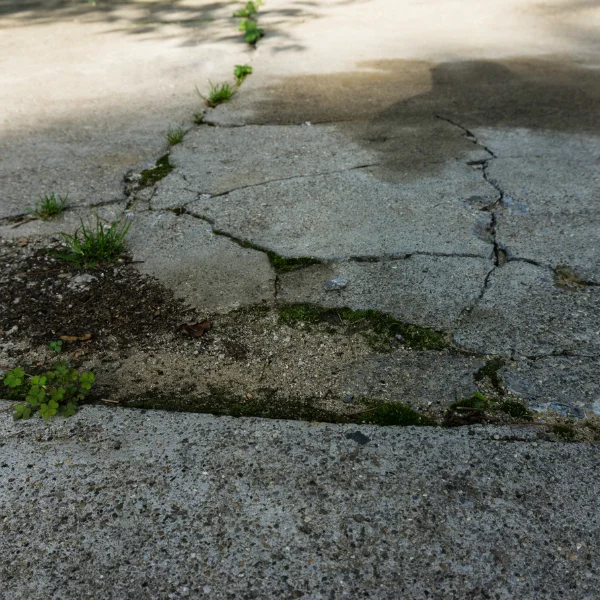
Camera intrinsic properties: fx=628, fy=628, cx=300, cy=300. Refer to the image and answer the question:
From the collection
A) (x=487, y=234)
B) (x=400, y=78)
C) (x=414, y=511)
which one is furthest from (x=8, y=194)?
(x=400, y=78)

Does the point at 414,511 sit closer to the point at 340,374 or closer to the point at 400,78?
the point at 340,374

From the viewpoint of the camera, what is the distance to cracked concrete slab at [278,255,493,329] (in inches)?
86.4

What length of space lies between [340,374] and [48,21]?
20.2ft

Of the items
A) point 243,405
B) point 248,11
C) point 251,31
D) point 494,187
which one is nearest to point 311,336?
point 243,405

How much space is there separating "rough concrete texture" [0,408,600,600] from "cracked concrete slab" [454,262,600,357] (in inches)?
14.9

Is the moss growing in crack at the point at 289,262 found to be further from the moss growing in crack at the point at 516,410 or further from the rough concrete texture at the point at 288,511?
the moss growing in crack at the point at 516,410

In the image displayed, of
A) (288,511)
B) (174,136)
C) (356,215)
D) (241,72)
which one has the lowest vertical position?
(288,511)

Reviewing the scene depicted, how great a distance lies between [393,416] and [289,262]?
0.89m

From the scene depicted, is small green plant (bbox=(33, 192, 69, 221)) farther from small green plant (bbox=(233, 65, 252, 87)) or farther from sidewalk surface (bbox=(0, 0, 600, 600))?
small green plant (bbox=(233, 65, 252, 87))

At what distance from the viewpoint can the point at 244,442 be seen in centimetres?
171

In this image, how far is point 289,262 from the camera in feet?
8.13

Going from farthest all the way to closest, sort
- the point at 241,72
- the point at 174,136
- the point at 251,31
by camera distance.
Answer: the point at 251,31
the point at 241,72
the point at 174,136

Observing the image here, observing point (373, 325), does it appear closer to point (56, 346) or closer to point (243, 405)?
point (243, 405)

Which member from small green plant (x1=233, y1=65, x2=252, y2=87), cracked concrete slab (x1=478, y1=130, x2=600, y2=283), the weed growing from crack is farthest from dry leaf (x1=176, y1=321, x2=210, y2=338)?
small green plant (x1=233, y1=65, x2=252, y2=87)
